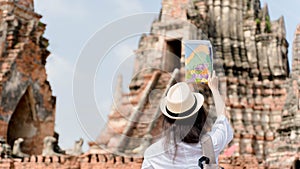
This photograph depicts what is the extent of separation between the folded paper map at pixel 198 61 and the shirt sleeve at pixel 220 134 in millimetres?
351

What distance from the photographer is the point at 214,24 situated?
66.9ft

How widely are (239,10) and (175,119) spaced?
19.2 metres

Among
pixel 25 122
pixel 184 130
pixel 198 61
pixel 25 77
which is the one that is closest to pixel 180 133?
pixel 184 130

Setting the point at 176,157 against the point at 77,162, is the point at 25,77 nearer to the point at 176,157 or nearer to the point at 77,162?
the point at 77,162

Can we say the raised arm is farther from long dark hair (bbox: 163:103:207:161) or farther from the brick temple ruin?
the brick temple ruin

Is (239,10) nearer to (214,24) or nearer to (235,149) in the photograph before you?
(214,24)

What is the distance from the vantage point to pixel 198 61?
2.95 meters

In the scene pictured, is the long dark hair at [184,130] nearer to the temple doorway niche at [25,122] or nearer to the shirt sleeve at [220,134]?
the shirt sleeve at [220,134]

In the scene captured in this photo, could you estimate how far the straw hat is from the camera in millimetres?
2346

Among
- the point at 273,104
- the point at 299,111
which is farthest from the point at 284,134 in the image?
the point at 273,104

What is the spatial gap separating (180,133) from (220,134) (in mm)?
252

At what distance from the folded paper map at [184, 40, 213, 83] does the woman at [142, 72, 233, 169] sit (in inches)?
18.3

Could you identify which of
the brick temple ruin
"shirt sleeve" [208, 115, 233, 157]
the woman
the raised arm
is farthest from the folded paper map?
the brick temple ruin

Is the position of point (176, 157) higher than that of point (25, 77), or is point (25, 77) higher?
point (25, 77)
